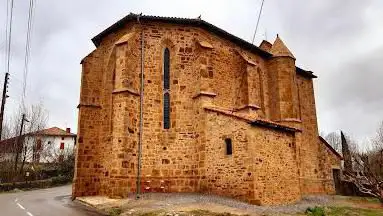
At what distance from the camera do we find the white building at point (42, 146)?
146 feet

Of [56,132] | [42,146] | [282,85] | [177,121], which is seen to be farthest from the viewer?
[56,132]

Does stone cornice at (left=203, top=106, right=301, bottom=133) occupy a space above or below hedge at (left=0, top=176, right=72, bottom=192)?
above

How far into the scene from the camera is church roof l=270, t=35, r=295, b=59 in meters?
24.1

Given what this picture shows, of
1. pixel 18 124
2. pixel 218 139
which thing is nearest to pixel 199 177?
pixel 218 139

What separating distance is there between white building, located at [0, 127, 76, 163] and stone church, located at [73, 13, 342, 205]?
26.0 metres

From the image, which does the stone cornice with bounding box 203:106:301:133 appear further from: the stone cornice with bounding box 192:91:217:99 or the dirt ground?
the dirt ground

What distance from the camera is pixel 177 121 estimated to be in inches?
742

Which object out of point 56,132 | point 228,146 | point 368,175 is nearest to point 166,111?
point 228,146

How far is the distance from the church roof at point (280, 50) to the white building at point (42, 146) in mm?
31081

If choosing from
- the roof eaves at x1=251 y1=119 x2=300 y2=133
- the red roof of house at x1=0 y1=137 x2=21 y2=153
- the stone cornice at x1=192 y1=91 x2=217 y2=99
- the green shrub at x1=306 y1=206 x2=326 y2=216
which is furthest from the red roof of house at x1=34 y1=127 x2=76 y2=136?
the green shrub at x1=306 y1=206 x2=326 y2=216

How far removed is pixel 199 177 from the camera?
17812mm

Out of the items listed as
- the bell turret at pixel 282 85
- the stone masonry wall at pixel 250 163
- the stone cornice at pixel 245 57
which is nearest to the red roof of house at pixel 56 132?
the bell turret at pixel 282 85

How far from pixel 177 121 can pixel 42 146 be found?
130 feet

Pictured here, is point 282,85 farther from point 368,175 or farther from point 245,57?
point 368,175
